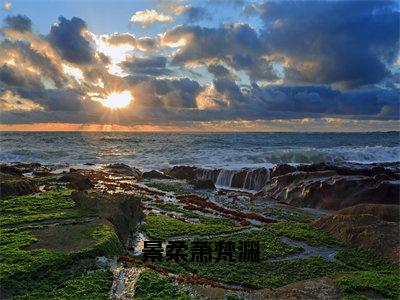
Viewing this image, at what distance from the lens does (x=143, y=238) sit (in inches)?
942

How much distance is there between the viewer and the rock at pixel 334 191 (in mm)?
36406

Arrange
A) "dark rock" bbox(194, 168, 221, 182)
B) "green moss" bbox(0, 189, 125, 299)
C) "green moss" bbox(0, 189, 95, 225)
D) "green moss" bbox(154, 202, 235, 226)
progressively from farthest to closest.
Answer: "dark rock" bbox(194, 168, 221, 182), "green moss" bbox(154, 202, 235, 226), "green moss" bbox(0, 189, 95, 225), "green moss" bbox(0, 189, 125, 299)

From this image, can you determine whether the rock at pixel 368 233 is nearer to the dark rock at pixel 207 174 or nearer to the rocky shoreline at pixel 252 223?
the rocky shoreline at pixel 252 223

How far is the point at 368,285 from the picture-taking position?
1608cm

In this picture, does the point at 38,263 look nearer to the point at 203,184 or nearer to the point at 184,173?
the point at 203,184

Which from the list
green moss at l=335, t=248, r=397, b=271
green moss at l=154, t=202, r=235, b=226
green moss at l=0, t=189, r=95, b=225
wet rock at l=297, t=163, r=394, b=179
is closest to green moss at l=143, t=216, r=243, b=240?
green moss at l=154, t=202, r=235, b=226

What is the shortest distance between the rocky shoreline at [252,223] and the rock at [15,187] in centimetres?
8

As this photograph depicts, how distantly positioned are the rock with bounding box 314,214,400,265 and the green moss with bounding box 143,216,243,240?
20.6ft

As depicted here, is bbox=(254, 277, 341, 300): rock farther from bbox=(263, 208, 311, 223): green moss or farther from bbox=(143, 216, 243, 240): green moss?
bbox=(263, 208, 311, 223): green moss

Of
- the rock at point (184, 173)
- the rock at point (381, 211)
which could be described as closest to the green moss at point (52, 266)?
the rock at point (381, 211)

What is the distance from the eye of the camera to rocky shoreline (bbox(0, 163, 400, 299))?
53.9 feet

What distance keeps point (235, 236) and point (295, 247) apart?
3698mm

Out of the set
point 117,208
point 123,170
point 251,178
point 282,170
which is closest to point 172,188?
point 251,178

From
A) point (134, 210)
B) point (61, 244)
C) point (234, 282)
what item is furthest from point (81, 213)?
point (234, 282)
